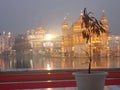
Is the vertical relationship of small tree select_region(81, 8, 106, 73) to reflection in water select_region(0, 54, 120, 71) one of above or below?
above

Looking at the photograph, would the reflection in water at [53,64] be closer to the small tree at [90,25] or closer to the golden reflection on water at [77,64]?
the golden reflection on water at [77,64]

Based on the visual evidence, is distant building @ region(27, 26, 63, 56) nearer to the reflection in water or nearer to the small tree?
the reflection in water

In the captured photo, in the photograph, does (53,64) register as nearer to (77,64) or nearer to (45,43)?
(77,64)

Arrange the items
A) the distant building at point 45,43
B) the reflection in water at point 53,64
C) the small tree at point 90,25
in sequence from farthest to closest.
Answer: the distant building at point 45,43, the reflection in water at point 53,64, the small tree at point 90,25

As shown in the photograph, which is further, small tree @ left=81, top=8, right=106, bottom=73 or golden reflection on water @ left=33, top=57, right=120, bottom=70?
golden reflection on water @ left=33, top=57, right=120, bottom=70

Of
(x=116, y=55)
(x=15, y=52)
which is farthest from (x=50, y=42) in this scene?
(x=116, y=55)

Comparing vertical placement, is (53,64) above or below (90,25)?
below

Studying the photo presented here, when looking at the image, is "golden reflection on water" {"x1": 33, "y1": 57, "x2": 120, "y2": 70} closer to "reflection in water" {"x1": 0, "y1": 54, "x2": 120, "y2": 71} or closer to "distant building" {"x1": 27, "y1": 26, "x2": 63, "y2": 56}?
"reflection in water" {"x1": 0, "y1": 54, "x2": 120, "y2": 71}

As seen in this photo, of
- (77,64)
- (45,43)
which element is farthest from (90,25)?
(45,43)

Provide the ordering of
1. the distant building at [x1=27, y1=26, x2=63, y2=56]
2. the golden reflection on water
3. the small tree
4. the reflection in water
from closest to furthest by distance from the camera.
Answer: the small tree → the reflection in water → the golden reflection on water → the distant building at [x1=27, y1=26, x2=63, y2=56]

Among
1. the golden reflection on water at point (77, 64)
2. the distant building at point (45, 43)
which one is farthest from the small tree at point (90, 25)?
the distant building at point (45, 43)

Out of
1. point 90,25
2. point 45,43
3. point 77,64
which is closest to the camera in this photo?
point 90,25

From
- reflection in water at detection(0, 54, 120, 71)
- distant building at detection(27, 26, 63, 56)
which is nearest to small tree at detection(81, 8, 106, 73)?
reflection in water at detection(0, 54, 120, 71)

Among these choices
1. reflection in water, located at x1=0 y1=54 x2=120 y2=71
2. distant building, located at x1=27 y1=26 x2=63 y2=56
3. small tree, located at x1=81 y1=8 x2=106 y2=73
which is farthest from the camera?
distant building, located at x1=27 y1=26 x2=63 y2=56
